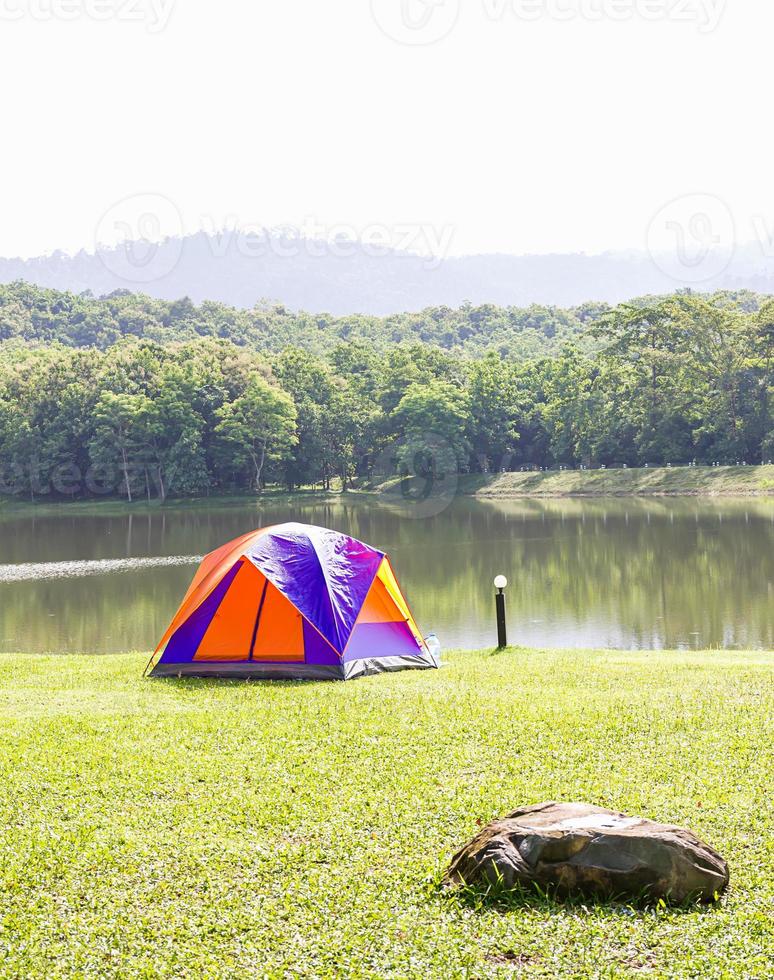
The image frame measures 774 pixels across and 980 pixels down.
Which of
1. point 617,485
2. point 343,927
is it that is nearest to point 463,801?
point 343,927

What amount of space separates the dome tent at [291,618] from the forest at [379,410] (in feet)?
178

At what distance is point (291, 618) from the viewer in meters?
11.7

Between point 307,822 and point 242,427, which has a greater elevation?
point 242,427

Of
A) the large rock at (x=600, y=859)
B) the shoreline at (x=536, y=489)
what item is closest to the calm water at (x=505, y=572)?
the shoreline at (x=536, y=489)

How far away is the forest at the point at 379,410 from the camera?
65.9 meters

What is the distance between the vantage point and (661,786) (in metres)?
6.41

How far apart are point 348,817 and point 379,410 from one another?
73.1 meters

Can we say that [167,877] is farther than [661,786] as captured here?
No

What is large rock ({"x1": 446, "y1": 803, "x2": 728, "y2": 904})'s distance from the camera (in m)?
4.85

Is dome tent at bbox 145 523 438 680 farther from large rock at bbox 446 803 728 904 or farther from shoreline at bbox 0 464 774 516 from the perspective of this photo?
shoreline at bbox 0 464 774 516

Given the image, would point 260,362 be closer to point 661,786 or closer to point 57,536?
point 57,536

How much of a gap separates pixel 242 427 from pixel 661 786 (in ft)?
208

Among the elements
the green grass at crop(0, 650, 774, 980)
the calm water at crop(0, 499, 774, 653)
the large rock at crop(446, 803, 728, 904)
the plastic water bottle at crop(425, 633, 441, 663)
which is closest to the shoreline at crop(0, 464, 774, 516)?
the calm water at crop(0, 499, 774, 653)

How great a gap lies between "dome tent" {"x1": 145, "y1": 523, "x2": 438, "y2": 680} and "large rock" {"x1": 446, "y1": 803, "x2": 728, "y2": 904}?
6.35 meters
